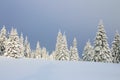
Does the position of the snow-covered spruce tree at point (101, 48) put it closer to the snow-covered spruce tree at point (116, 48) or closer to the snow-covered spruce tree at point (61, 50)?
the snow-covered spruce tree at point (116, 48)

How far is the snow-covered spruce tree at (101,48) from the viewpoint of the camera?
203 ft

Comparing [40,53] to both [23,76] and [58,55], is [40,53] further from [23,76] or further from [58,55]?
[23,76]

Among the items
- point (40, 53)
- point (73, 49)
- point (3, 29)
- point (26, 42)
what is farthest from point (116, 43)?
point (40, 53)

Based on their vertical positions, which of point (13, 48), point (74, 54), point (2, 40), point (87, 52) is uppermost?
point (2, 40)

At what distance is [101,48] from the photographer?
6269 centimetres

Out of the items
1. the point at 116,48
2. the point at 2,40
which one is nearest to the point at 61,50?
the point at 116,48

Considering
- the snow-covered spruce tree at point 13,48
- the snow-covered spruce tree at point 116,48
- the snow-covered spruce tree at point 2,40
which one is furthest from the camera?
the snow-covered spruce tree at point 2,40

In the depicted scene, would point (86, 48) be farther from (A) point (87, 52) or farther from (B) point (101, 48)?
(B) point (101, 48)

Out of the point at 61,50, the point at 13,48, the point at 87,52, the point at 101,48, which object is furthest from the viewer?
the point at 87,52

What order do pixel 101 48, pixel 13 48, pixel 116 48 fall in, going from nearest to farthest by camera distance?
pixel 101 48, pixel 116 48, pixel 13 48

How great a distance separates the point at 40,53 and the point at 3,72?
102m

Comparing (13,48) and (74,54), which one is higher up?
(13,48)

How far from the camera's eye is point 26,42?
113125 mm

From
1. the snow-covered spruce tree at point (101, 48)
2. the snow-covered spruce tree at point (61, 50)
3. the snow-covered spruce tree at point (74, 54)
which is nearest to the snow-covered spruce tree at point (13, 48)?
the snow-covered spruce tree at point (61, 50)
